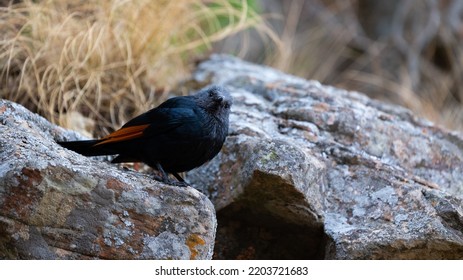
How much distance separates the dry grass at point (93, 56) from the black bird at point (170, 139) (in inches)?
50.2

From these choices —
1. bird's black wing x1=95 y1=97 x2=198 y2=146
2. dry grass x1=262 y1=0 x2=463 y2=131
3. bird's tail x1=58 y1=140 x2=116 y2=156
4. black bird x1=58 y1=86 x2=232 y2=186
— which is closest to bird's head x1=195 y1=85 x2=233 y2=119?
black bird x1=58 y1=86 x2=232 y2=186

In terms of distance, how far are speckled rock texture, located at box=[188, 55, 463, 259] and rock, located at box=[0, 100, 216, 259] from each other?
711 mm

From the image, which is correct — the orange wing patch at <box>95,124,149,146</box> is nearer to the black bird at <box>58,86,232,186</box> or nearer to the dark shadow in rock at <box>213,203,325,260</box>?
the black bird at <box>58,86,232,186</box>

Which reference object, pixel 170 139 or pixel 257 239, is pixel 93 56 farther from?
pixel 257 239

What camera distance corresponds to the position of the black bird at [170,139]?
3779mm

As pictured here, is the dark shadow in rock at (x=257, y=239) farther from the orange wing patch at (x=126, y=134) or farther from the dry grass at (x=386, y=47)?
the dry grass at (x=386, y=47)

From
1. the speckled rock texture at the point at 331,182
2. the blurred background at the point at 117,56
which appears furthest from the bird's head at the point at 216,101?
the blurred background at the point at 117,56

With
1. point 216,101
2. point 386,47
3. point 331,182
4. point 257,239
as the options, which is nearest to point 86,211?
point 216,101

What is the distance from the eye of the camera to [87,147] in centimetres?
387

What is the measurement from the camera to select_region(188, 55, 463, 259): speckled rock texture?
12.6 feet

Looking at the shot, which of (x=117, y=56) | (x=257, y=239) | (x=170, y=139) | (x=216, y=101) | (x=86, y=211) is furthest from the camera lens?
(x=117, y=56)

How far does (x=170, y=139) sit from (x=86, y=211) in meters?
0.73

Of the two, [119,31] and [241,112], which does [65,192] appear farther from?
[119,31]

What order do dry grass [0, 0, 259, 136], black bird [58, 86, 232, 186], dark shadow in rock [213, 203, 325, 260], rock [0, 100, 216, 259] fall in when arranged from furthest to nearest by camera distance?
1. dry grass [0, 0, 259, 136]
2. dark shadow in rock [213, 203, 325, 260]
3. black bird [58, 86, 232, 186]
4. rock [0, 100, 216, 259]
